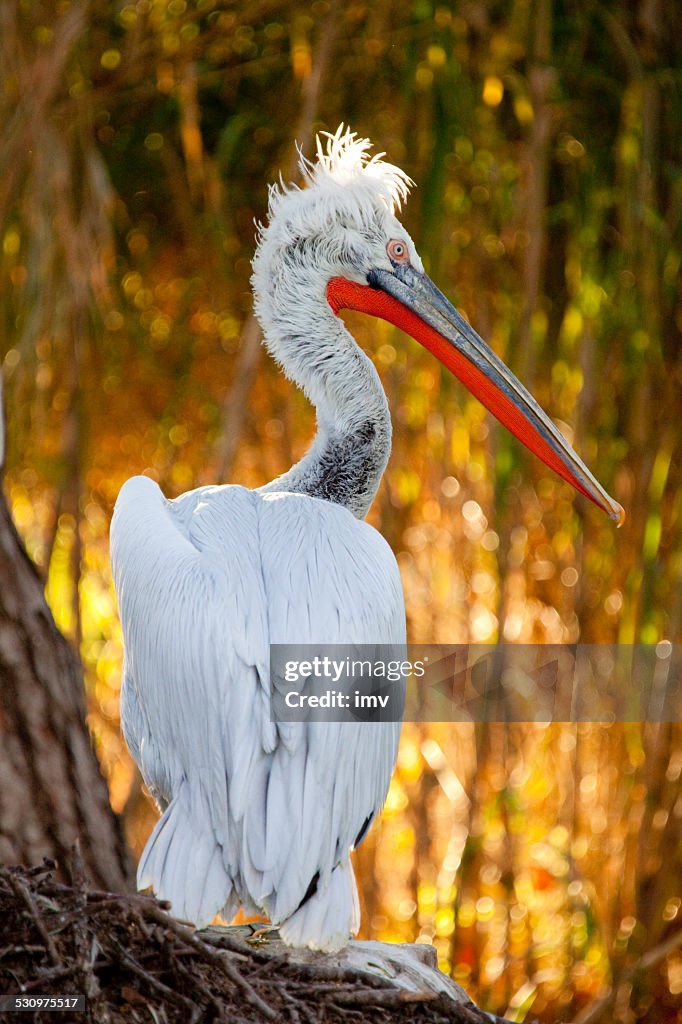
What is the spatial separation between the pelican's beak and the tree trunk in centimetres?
112

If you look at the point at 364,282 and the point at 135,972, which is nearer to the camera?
the point at 135,972

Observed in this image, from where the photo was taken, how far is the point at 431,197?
380 centimetres

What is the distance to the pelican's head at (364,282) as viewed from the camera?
3.11 metres

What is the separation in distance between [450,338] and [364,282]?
27 centimetres

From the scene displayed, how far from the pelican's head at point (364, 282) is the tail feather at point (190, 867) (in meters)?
1.26

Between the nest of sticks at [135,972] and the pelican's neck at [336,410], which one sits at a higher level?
the pelican's neck at [336,410]

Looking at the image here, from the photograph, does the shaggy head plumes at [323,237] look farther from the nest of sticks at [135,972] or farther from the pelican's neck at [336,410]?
the nest of sticks at [135,972]

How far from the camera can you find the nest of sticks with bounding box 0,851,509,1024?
203 cm

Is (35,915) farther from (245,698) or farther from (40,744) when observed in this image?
(40,744)

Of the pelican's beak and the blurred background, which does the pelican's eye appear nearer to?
the pelican's beak

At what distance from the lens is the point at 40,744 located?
3.21 metres

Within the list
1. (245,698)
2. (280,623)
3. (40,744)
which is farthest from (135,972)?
(40,744)

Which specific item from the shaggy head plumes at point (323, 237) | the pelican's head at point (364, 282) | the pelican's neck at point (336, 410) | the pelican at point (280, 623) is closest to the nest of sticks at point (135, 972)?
the pelican at point (280, 623)

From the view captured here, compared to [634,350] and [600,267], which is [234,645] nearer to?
[634,350]
